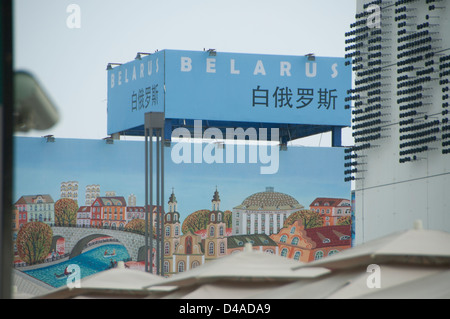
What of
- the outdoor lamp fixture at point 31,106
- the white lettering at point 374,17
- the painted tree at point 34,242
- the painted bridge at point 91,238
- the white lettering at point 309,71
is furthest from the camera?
the white lettering at point 309,71

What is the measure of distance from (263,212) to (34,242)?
10.0 metres

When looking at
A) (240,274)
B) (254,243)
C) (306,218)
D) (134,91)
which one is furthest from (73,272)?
(240,274)

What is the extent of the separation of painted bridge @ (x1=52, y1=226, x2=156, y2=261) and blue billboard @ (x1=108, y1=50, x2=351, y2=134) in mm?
4762

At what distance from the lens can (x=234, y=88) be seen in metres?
38.4

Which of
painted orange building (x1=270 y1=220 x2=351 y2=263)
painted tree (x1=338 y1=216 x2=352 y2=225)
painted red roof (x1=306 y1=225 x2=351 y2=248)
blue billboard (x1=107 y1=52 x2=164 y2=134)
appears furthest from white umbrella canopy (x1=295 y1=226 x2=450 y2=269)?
painted tree (x1=338 y1=216 x2=352 y2=225)

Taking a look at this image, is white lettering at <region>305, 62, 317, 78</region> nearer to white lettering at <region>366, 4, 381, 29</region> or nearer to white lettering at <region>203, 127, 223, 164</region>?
white lettering at <region>203, 127, 223, 164</region>

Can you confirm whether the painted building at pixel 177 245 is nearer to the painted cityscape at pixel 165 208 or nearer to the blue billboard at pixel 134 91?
the painted cityscape at pixel 165 208

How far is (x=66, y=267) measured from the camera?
121ft

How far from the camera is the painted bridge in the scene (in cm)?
3712

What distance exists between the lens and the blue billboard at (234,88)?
37594 mm

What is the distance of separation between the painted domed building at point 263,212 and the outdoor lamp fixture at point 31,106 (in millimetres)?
34813

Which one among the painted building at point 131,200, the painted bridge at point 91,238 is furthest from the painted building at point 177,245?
the painted building at point 131,200

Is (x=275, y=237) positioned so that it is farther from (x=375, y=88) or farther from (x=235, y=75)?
(x=375, y=88)

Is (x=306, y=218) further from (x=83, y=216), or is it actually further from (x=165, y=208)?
(x=83, y=216)
